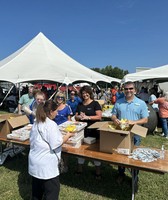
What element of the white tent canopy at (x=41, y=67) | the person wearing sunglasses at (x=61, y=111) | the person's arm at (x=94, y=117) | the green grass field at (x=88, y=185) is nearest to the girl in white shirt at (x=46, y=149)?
the green grass field at (x=88, y=185)

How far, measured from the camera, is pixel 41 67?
11453mm

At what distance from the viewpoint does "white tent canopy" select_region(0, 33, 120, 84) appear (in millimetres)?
10438

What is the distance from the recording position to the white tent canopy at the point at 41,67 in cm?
1044

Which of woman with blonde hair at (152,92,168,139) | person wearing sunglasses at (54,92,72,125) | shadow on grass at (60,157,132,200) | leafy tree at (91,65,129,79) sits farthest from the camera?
leafy tree at (91,65,129,79)

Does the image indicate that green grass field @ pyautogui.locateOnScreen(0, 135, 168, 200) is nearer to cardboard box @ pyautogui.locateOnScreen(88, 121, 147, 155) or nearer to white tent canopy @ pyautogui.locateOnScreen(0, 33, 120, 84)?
cardboard box @ pyautogui.locateOnScreen(88, 121, 147, 155)

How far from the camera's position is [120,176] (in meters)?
3.29

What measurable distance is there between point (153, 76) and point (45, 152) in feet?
23.4

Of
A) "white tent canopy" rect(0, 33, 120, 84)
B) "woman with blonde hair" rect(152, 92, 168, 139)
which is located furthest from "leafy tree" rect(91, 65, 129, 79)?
"woman with blonde hair" rect(152, 92, 168, 139)

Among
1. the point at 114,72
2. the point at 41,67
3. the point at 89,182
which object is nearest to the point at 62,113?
the point at 89,182

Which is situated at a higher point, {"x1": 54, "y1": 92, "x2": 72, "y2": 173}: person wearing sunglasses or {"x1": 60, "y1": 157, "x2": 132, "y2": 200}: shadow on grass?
{"x1": 54, "y1": 92, "x2": 72, "y2": 173}: person wearing sunglasses

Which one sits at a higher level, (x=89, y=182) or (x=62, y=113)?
(x=62, y=113)

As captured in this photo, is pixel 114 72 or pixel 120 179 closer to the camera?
pixel 120 179

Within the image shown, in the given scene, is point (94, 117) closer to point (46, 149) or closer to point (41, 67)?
point (46, 149)

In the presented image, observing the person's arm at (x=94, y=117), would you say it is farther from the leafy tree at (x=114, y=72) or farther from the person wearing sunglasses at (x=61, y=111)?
the leafy tree at (x=114, y=72)
